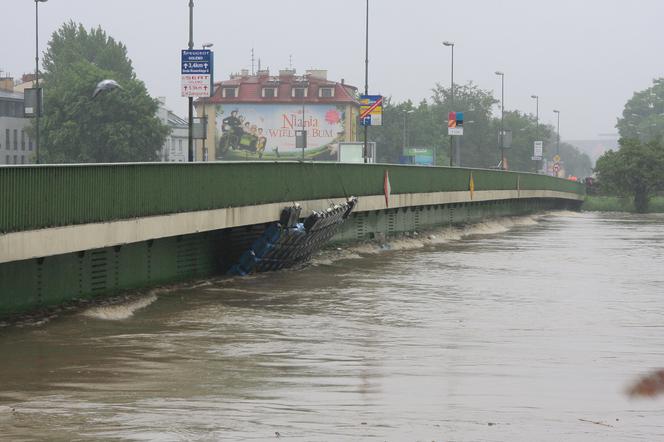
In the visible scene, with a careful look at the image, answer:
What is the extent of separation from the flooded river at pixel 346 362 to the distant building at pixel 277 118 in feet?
441

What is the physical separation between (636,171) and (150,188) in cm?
7800

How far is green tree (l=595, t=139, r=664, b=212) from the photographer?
9675 cm

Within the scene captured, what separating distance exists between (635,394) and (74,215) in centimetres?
950

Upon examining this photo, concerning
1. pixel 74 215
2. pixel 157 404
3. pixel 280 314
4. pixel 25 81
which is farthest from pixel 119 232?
pixel 25 81

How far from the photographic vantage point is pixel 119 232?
21938 millimetres

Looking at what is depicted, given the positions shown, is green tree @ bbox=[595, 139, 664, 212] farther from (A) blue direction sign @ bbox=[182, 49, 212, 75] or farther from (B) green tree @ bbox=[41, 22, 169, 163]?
(A) blue direction sign @ bbox=[182, 49, 212, 75]

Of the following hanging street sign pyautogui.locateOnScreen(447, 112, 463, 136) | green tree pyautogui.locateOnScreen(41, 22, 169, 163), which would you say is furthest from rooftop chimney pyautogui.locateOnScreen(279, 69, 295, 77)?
hanging street sign pyautogui.locateOnScreen(447, 112, 463, 136)

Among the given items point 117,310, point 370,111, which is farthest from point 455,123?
point 117,310

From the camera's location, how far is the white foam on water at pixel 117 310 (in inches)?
818

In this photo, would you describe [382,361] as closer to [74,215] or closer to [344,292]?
[74,215]

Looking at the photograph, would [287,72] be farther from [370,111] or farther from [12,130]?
[370,111]

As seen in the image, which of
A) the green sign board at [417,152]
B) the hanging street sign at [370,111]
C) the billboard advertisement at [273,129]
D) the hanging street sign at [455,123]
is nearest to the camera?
the hanging street sign at [370,111]

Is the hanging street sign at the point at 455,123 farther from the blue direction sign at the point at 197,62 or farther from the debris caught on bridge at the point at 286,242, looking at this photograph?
the blue direction sign at the point at 197,62

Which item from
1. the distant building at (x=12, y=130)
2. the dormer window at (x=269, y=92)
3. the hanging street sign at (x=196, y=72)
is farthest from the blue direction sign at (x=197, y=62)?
the dormer window at (x=269, y=92)
